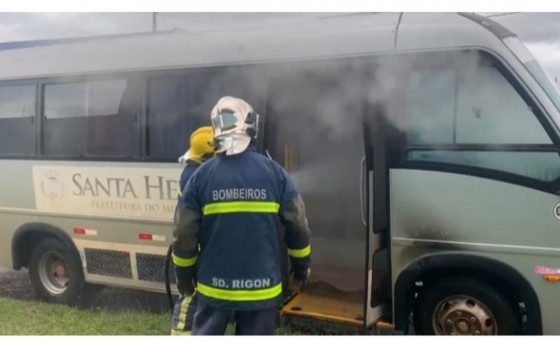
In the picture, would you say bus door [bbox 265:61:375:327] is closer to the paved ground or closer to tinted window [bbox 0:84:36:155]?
the paved ground

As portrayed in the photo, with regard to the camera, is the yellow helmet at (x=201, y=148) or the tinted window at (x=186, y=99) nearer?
the yellow helmet at (x=201, y=148)

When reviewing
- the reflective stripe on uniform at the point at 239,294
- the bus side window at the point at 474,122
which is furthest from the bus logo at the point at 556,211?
the reflective stripe on uniform at the point at 239,294

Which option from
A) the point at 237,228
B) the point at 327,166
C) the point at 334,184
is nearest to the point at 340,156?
the point at 327,166

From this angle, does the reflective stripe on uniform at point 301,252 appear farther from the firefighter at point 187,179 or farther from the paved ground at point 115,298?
the paved ground at point 115,298

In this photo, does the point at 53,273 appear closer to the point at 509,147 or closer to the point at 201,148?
the point at 201,148

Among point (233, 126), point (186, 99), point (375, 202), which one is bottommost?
point (375, 202)

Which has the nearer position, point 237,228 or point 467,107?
point 237,228

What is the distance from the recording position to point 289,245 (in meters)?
3.50

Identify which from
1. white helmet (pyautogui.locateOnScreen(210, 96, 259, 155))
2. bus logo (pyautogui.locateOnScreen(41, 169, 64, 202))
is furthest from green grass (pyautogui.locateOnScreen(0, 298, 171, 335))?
white helmet (pyautogui.locateOnScreen(210, 96, 259, 155))

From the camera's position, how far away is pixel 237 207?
3281 mm

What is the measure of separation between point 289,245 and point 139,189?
2.02 meters

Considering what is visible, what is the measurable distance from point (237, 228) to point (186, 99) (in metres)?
1.97

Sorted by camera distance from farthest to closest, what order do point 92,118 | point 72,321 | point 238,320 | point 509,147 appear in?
point 92,118, point 72,321, point 509,147, point 238,320

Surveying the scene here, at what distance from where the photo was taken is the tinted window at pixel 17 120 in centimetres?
559
